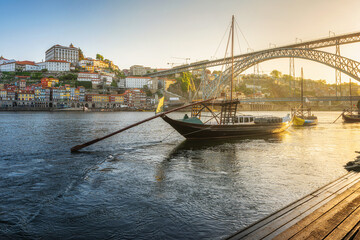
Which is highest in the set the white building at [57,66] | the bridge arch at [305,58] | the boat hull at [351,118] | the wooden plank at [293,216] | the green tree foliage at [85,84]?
the white building at [57,66]

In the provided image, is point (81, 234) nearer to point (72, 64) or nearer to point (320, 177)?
point (320, 177)

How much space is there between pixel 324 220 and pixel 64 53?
16305 cm

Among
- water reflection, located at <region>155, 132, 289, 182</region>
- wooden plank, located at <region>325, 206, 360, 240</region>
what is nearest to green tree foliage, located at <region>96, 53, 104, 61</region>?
water reflection, located at <region>155, 132, 289, 182</region>

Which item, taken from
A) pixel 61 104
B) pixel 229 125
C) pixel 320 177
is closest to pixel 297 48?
pixel 229 125

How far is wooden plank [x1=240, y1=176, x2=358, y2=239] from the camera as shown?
396 centimetres

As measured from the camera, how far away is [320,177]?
9.80 metres

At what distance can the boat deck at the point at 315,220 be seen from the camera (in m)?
3.77

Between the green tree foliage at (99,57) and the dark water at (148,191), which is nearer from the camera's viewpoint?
the dark water at (148,191)

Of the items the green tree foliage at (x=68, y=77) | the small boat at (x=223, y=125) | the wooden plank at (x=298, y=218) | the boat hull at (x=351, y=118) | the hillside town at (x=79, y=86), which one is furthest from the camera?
the green tree foliage at (x=68, y=77)

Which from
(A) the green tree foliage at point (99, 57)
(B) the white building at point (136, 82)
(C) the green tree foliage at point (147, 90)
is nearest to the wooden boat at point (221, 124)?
(C) the green tree foliage at point (147, 90)

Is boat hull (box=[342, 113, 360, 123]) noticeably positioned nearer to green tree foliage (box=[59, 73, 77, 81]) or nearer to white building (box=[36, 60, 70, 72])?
green tree foliage (box=[59, 73, 77, 81])

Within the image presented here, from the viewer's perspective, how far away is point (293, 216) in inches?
180

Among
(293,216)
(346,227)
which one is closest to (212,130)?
(293,216)

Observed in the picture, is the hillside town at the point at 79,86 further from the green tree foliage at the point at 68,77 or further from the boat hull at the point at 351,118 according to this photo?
the boat hull at the point at 351,118
